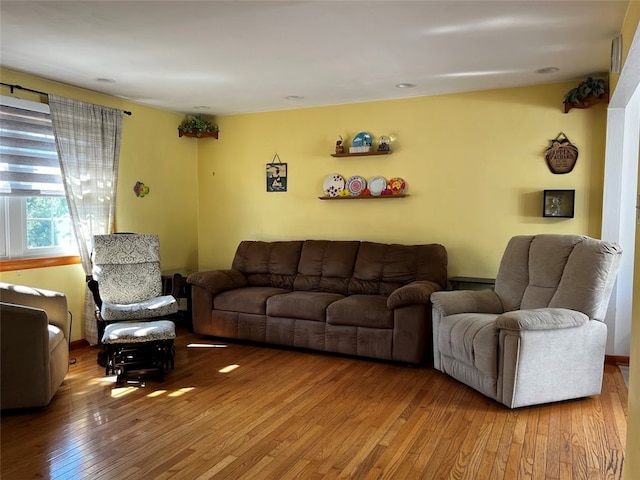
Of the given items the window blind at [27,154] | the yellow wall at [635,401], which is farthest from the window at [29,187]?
the yellow wall at [635,401]

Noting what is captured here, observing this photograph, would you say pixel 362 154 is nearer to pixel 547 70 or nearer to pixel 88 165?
pixel 547 70

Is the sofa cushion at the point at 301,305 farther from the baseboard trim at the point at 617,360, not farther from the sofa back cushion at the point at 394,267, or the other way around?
the baseboard trim at the point at 617,360

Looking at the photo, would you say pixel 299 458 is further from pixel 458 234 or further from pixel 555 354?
pixel 458 234

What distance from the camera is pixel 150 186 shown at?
5.14m

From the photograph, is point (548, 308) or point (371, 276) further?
point (371, 276)

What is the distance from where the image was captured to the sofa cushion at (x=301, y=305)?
423 centimetres

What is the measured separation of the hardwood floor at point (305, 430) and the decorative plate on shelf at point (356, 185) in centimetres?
192

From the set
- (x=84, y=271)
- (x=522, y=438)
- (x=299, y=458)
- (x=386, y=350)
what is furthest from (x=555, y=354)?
(x=84, y=271)

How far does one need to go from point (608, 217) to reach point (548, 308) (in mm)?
1193

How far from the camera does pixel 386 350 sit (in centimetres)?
394

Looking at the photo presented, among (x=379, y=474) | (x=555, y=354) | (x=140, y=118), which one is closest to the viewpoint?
(x=379, y=474)

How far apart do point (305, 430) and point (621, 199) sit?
3010mm


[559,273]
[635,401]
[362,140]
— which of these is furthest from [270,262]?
[635,401]

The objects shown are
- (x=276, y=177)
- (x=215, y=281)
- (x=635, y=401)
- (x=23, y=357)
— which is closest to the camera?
(x=635, y=401)
